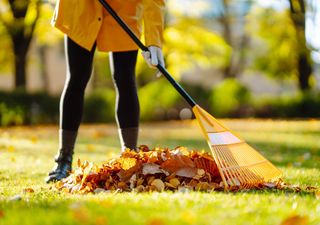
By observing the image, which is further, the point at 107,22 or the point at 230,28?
the point at 230,28

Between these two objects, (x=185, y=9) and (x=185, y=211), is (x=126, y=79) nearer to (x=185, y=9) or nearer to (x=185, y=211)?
(x=185, y=211)

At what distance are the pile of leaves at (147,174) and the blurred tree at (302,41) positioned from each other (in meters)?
12.4

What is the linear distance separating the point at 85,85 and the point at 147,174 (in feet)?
3.08

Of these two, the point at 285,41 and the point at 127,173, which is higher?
the point at 285,41

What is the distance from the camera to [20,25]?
13.9m

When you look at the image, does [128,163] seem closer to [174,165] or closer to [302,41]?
[174,165]

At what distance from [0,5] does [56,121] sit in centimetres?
340

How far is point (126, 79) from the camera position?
3787 millimetres

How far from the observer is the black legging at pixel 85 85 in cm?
371

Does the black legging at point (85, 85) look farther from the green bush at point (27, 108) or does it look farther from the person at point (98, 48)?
the green bush at point (27, 108)

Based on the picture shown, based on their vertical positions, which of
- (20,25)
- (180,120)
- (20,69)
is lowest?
(180,120)

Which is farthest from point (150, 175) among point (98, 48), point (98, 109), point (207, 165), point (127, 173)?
point (98, 109)

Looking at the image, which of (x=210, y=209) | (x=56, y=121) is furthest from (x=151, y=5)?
(x=56, y=121)

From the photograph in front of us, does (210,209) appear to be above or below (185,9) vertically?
below
